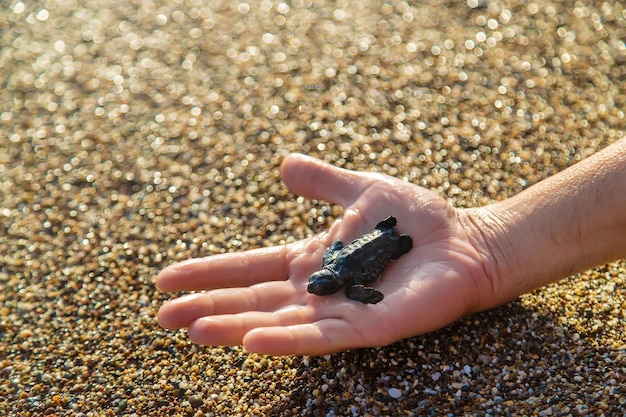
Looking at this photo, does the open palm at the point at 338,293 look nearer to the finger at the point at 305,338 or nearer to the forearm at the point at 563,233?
the finger at the point at 305,338

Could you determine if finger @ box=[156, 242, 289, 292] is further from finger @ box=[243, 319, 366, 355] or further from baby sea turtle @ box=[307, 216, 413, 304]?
finger @ box=[243, 319, 366, 355]

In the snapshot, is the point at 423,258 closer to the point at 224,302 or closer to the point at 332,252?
the point at 332,252

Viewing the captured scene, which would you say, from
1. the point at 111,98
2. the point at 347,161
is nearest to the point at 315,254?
the point at 347,161

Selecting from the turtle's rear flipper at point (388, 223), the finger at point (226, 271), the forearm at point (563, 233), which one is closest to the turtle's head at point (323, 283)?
the finger at point (226, 271)

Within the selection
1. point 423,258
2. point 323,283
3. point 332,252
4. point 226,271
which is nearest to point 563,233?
point 423,258

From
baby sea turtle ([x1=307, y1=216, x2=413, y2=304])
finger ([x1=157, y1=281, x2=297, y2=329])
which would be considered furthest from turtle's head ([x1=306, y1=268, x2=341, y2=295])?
finger ([x1=157, y1=281, x2=297, y2=329])

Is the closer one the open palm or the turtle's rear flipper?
the open palm

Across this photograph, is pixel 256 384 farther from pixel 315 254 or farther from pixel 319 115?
pixel 319 115
